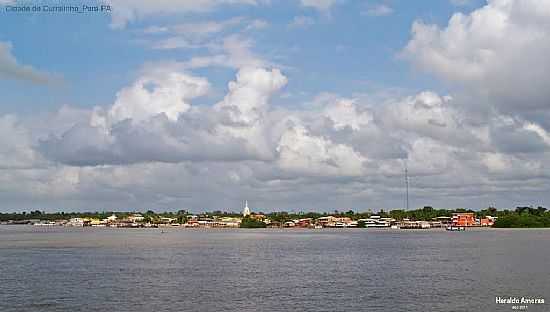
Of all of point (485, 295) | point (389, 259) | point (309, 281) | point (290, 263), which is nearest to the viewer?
point (485, 295)

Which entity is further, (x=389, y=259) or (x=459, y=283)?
(x=389, y=259)

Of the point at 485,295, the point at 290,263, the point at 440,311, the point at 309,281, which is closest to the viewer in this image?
the point at 440,311

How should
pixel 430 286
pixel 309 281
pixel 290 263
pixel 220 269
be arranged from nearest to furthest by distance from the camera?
pixel 430 286 < pixel 309 281 < pixel 220 269 < pixel 290 263

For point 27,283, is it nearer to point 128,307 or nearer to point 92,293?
point 92,293

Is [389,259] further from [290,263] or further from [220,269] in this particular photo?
[220,269]

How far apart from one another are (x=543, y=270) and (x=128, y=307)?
6269 cm

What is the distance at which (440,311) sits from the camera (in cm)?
6025

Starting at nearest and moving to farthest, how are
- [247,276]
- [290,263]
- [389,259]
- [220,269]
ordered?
[247,276] → [220,269] → [290,263] → [389,259]

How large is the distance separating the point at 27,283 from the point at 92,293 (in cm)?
1386

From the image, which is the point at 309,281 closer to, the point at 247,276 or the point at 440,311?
the point at 247,276

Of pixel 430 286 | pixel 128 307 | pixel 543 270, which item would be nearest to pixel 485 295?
pixel 430 286

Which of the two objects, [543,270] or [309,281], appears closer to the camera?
[309,281]

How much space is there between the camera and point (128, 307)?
62906 mm

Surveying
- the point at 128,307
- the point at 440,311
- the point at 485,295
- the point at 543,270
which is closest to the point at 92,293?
the point at 128,307
